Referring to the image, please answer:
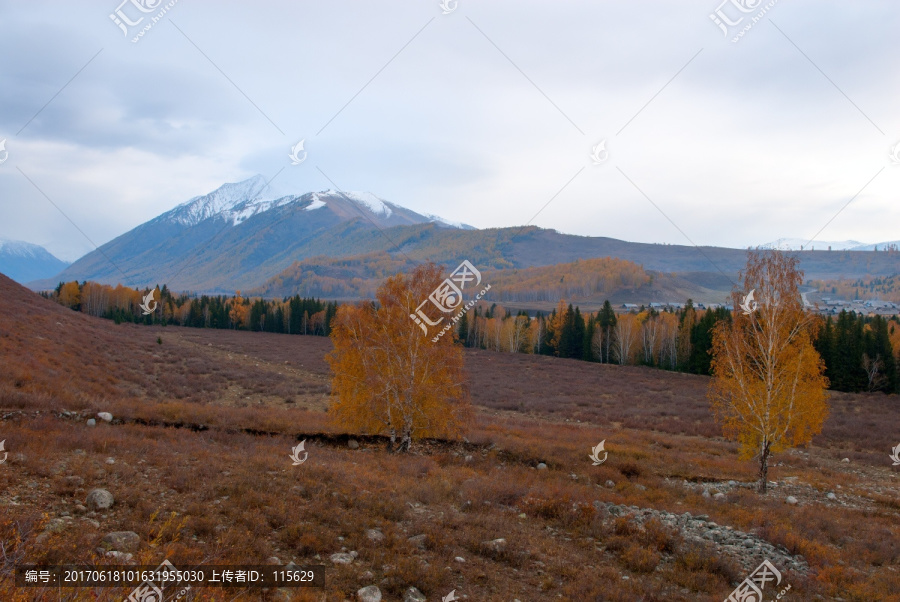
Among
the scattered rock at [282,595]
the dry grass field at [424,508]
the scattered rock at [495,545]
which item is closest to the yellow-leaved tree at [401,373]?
the dry grass field at [424,508]

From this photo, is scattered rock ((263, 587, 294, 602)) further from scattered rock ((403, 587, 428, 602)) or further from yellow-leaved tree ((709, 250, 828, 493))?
yellow-leaved tree ((709, 250, 828, 493))

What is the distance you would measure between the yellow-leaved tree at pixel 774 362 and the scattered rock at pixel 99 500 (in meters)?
20.1

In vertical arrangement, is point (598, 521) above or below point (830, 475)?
above

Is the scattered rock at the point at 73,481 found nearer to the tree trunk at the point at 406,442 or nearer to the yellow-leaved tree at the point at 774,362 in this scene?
the tree trunk at the point at 406,442

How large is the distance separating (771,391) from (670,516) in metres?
8.82

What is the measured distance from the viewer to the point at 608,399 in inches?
1844

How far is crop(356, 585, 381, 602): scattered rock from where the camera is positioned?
715cm

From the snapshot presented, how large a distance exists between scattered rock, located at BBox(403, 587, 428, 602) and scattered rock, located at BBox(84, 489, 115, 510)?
6033 mm

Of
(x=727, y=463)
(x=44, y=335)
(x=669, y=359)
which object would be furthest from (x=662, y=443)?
(x=669, y=359)

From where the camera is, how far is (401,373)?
18.8 metres

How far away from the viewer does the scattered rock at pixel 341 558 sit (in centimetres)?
827

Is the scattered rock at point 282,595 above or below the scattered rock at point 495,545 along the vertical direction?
above

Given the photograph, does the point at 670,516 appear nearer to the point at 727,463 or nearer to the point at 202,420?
the point at 727,463

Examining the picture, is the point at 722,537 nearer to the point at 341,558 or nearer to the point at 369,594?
the point at 369,594
